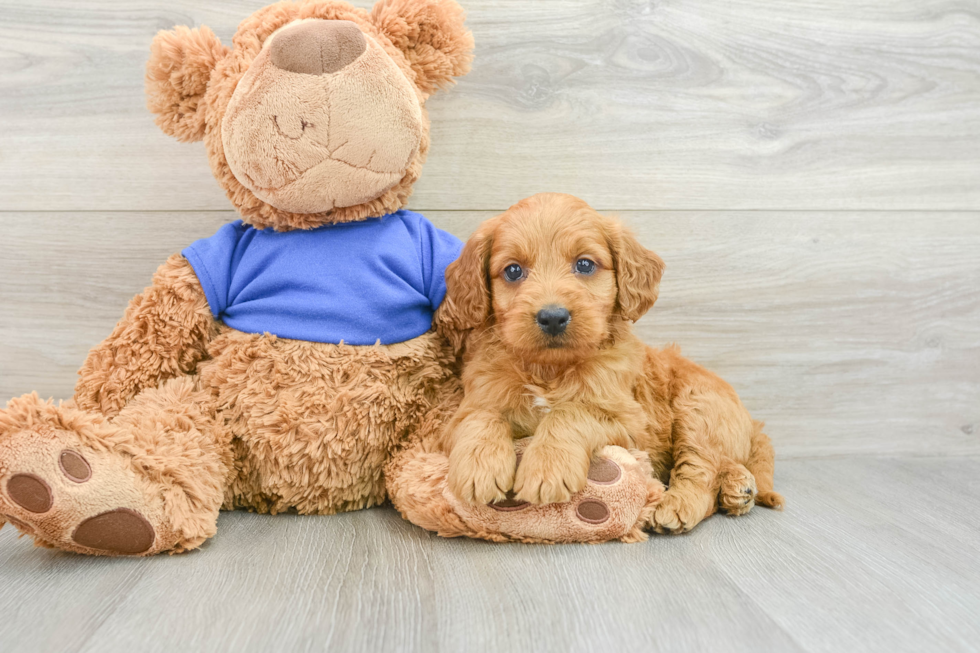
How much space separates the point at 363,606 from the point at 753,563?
708 mm

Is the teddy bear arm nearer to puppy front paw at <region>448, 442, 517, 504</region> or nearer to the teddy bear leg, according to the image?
the teddy bear leg

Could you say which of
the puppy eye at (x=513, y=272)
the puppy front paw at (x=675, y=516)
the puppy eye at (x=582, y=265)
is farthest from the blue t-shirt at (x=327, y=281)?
the puppy front paw at (x=675, y=516)

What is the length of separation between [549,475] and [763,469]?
68cm

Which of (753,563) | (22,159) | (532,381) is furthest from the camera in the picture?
(22,159)

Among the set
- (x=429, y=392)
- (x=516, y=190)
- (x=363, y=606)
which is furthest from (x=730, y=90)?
(x=363, y=606)

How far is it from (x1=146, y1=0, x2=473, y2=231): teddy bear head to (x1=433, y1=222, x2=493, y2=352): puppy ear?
0.22 m

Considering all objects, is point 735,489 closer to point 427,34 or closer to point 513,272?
point 513,272

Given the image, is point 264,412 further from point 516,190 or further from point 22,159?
point 22,159

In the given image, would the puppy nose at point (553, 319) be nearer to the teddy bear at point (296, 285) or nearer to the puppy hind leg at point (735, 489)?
the teddy bear at point (296, 285)

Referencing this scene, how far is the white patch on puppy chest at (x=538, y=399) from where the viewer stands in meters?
1.34

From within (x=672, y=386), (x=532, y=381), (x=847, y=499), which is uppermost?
(x=532, y=381)

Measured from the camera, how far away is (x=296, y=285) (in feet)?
4.66

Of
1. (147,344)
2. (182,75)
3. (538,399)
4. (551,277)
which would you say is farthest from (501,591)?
(182,75)

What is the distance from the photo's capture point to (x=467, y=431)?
1266 millimetres
